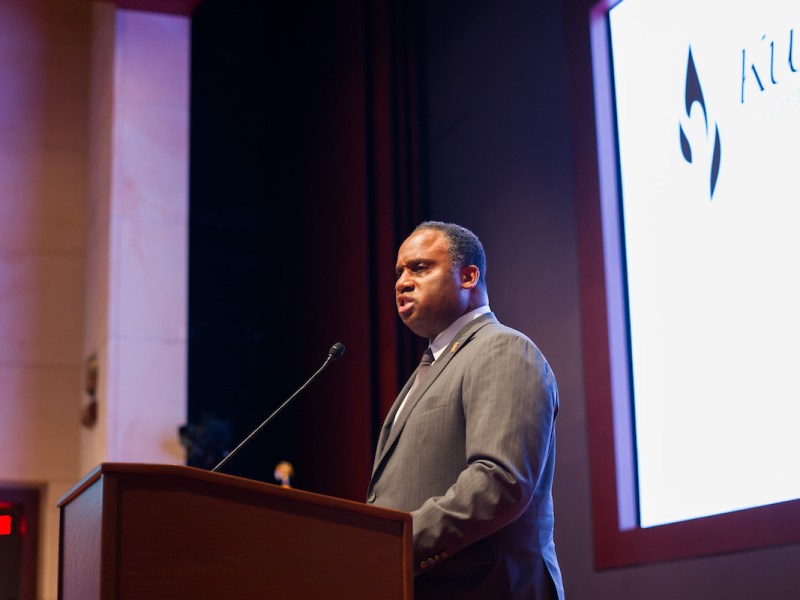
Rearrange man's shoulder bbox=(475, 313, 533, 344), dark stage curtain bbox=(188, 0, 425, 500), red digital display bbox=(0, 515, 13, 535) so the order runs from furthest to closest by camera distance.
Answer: dark stage curtain bbox=(188, 0, 425, 500) < red digital display bbox=(0, 515, 13, 535) < man's shoulder bbox=(475, 313, 533, 344)

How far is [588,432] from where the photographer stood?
143 inches

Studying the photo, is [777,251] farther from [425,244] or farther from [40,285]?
[40,285]

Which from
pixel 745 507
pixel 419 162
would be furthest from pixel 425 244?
pixel 419 162

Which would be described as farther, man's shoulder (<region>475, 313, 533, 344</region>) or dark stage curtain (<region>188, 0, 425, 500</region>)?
dark stage curtain (<region>188, 0, 425, 500</region>)

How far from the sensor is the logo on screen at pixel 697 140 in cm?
317

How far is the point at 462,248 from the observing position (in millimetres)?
2459

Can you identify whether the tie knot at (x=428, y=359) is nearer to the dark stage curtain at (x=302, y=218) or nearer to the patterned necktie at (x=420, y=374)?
the patterned necktie at (x=420, y=374)

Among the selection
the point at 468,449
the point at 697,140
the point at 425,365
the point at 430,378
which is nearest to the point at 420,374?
the point at 425,365

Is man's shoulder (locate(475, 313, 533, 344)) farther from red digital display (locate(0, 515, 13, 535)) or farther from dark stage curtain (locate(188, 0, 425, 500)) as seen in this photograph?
dark stage curtain (locate(188, 0, 425, 500))

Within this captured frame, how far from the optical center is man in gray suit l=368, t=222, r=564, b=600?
1.93 meters

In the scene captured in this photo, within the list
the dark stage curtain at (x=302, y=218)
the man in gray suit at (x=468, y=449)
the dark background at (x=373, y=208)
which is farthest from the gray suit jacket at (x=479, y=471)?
the dark stage curtain at (x=302, y=218)

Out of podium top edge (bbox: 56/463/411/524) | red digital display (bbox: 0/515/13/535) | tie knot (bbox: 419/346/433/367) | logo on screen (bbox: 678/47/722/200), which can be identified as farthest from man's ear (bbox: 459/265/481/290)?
red digital display (bbox: 0/515/13/535)

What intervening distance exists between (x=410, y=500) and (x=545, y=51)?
2.45 meters

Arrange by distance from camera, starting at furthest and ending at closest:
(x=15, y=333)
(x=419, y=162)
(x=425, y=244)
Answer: (x=15, y=333) → (x=419, y=162) → (x=425, y=244)
